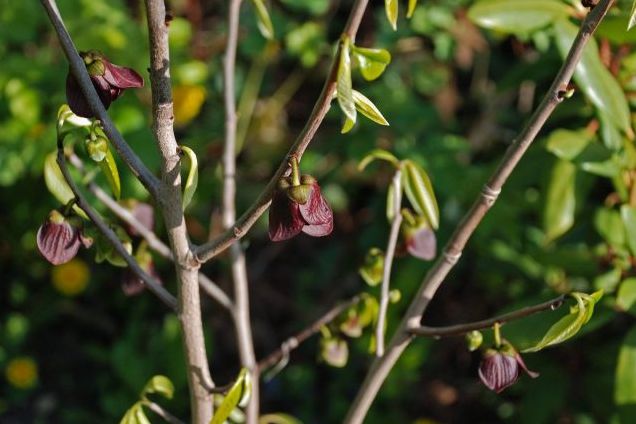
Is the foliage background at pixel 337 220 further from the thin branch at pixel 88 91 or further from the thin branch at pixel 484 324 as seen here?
the thin branch at pixel 88 91

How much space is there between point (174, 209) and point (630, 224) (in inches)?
33.2

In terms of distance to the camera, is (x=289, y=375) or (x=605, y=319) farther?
(x=289, y=375)

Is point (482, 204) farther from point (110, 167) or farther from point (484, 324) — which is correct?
point (110, 167)

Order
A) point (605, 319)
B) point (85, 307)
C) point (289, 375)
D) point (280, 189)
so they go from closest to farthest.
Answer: point (280, 189) → point (605, 319) → point (289, 375) → point (85, 307)

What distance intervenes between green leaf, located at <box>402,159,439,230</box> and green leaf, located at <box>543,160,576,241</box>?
47 centimetres

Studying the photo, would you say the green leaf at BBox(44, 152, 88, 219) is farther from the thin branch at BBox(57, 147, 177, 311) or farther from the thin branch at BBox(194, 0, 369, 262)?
the thin branch at BBox(194, 0, 369, 262)

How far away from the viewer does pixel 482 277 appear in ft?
8.19

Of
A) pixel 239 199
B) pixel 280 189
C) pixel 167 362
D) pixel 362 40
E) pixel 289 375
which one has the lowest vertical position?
pixel 289 375

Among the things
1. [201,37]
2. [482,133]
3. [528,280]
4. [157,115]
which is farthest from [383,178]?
[157,115]

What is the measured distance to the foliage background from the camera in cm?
196

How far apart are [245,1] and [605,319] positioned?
1391 mm

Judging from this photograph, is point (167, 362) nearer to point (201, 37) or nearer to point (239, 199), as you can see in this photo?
point (239, 199)

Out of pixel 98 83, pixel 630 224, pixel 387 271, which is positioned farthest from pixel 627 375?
pixel 98 83

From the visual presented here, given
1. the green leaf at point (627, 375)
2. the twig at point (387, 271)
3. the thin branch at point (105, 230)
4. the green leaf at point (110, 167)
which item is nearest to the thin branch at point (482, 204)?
the twig at point (387, 271)
